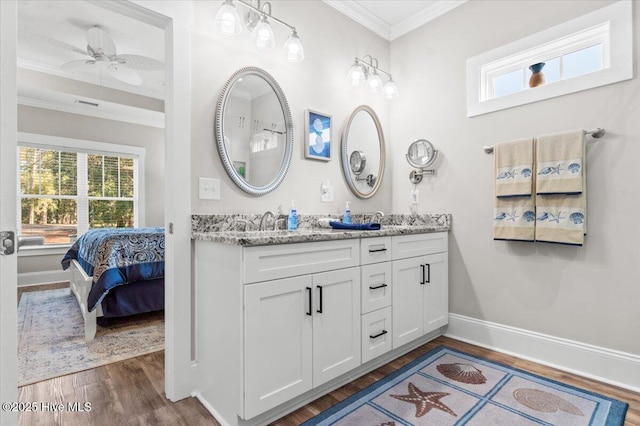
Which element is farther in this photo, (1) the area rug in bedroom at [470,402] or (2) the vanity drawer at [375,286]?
(2) the vanity drawer at [375,286]

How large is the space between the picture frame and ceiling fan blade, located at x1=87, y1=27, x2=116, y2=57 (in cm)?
225

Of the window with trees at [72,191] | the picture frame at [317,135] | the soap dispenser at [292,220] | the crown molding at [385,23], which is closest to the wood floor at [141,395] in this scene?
the soap dispenser at [292,220]

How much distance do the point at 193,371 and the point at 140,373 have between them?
0.53 m

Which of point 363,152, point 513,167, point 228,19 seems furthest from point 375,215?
point 228,19

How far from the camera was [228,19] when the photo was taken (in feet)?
5.95

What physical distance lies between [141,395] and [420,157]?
8.60 feet

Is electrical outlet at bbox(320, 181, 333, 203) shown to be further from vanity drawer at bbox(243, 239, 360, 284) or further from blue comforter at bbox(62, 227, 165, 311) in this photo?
blue comforter at bbox(62, 227, 165, 311)

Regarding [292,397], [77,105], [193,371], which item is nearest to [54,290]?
[77,105]

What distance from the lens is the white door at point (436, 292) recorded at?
2.39 meters

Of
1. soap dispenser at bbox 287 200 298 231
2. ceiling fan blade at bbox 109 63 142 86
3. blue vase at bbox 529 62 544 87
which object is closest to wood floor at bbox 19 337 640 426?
soap dispenser at bbox 287 200 298 231

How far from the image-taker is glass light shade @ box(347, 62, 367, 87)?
103 inches

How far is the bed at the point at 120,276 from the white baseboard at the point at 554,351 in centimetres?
271

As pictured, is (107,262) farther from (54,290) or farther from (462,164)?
(462,164)

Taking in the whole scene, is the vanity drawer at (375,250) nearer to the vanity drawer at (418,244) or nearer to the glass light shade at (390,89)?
the vanity drawer at (418,244)
